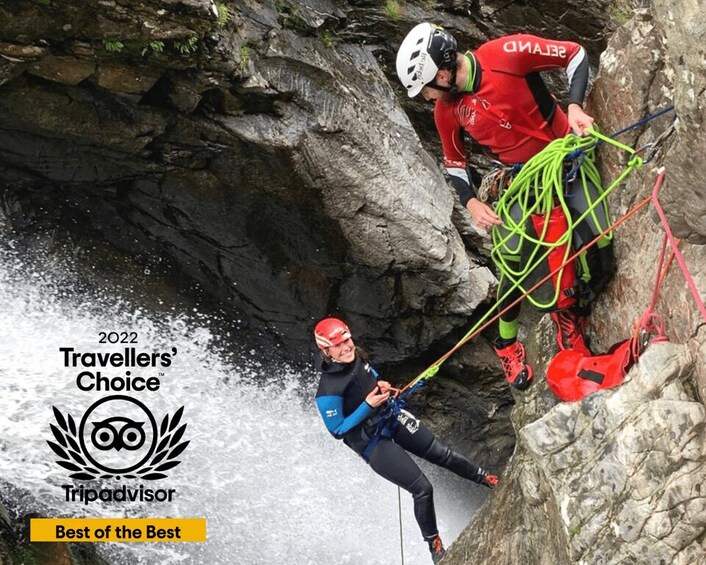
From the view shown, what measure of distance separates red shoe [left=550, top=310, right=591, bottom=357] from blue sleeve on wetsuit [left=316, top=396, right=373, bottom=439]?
1762 mm

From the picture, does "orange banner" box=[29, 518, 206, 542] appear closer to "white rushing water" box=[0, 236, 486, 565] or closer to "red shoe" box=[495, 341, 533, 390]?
"white rushing water" box=[0, 236, 486, 565]

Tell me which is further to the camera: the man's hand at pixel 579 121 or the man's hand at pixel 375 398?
the man's hand at pixel 375 398

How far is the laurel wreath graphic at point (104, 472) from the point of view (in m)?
8.48

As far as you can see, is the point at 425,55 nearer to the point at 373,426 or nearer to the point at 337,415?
the point at 337,415

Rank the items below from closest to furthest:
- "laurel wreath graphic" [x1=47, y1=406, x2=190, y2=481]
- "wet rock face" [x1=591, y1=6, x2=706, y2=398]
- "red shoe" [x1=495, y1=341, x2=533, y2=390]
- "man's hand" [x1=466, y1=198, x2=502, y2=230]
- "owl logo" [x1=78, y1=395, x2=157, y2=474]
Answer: "wet rock face" [x1=591, y1=6, x2=706, y2=398], "man's hand" [x1=466, y1=198, x2=502, y2=230], "red shoe" [x1=495, y1=341, x2=533, y2=390], "laurel wreath graphic" [x1=47, y1=406, x2=190, y2=481], "owl logo" [x1=78, y1=395, x2=157, y2=474]

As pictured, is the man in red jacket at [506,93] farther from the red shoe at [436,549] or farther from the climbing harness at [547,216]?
the red shoe at [436,549]

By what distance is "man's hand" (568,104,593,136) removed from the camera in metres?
4.91

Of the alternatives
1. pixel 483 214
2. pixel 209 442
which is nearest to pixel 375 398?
pixel 483 214

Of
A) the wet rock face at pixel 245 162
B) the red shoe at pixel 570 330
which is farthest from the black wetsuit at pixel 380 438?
the wet rock face at pixel 245 162

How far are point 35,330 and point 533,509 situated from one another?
22.1 feet

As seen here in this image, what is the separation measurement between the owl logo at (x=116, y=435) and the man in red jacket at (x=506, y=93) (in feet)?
17.6

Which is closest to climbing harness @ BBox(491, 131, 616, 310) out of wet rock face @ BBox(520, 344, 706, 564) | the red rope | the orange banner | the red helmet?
the red rope

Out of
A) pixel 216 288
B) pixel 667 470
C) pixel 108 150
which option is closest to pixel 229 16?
pixel 108 150

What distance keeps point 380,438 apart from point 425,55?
3565 mm
